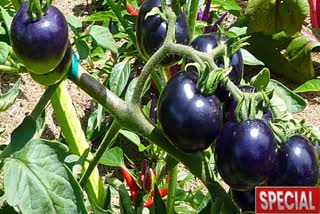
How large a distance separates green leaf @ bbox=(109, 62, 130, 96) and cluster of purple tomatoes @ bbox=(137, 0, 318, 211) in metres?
0.67

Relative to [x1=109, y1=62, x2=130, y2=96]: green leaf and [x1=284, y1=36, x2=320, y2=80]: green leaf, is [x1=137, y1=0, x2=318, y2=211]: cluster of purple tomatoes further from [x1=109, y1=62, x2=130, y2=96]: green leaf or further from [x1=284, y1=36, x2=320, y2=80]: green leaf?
[x1=284, y1=36, x2=320, y2=80]: green leaf

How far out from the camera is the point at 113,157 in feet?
4.93

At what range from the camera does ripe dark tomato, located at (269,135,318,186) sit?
861 mm

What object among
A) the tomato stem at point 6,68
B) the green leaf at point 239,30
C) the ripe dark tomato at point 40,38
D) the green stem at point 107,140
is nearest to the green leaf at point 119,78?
the tomato stem at point 6,68

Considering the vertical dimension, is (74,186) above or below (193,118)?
below

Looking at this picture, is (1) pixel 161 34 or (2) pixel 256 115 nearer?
(2) pixel 256 115

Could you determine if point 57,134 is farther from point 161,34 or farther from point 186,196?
point 161,34

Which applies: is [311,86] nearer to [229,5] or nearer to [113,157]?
[229,5]

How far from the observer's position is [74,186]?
97cm

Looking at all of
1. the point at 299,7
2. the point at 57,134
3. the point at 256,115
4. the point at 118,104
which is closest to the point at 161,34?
the point at 118,104

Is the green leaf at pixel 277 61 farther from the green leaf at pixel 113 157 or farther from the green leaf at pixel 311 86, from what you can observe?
the green leaf at pixel 113 157

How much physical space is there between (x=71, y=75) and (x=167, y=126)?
184 mm

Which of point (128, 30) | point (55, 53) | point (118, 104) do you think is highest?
point (55, 53)

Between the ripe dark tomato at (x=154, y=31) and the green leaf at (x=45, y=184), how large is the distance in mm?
185
